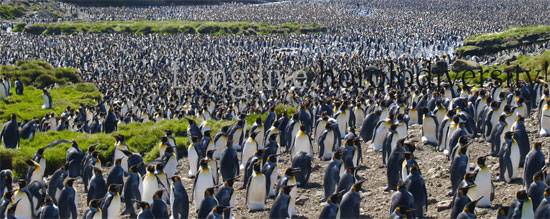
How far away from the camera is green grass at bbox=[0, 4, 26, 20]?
73200 mm

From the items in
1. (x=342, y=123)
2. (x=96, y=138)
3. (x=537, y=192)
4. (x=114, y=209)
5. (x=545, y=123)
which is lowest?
(x=114, y=209)

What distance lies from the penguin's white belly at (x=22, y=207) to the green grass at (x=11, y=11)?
67034 millimetres

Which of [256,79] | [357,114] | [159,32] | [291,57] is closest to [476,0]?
[159,32]

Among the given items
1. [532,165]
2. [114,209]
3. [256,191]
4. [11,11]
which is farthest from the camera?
[11,11]

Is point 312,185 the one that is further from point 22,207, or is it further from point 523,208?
point 22,207

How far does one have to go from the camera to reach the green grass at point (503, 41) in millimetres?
47781

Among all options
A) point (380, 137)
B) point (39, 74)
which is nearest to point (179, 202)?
point (380, 137)

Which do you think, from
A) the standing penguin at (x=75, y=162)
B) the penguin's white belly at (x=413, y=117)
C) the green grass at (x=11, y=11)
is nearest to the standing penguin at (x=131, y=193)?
the standing penguin at (x=75, y=162)

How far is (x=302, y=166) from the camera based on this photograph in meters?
11.4

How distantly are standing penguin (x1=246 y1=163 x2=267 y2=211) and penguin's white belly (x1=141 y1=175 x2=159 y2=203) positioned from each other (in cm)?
130

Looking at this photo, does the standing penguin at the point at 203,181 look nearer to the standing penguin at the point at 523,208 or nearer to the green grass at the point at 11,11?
the standing penguin at the point at 523,208

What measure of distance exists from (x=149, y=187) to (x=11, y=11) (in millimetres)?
70543

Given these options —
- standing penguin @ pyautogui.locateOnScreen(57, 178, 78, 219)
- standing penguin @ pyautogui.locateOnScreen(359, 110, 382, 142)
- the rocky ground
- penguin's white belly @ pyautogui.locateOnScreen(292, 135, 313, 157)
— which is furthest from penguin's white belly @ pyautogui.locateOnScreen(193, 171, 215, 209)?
standing penguin @ pyautogui.locateOnScreen(359, 110, 382, 142)

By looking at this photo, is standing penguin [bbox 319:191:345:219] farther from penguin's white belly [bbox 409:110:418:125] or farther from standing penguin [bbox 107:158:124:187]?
penguin's white belly [bbox 409:110:418:125]
